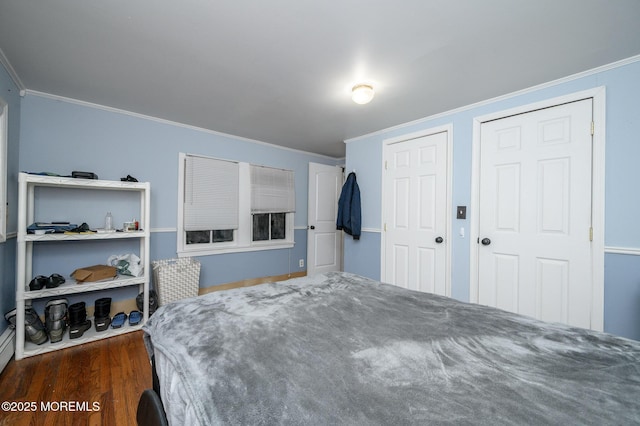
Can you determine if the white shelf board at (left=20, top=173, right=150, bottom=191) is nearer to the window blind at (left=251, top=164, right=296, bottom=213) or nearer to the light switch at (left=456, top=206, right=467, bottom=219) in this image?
the window blind at (left=251, top=164, right=296, bottom=213)

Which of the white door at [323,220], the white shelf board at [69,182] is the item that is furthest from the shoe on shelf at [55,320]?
the white door at [323,220]

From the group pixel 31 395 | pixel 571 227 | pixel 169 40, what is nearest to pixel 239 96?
pixel 169 40

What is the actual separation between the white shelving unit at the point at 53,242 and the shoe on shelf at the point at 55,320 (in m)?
0.06

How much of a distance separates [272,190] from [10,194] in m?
2.66

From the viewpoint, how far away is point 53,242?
96.7 inches

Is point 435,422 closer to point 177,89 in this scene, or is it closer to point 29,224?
point 177,89

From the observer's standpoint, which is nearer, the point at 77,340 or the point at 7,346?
the point at 7,346

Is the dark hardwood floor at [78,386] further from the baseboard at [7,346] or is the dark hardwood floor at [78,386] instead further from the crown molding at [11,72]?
the crown molding at [11,72]

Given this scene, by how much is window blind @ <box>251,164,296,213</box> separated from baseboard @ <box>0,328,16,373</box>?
8.25 feet

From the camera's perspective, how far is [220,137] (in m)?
3.55

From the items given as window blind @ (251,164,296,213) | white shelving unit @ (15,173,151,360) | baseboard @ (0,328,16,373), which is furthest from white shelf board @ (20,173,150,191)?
window blind @ (251,164,296,213)

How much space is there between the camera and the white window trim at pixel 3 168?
1909mm

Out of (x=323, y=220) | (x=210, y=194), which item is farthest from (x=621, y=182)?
(x=210, y=194)

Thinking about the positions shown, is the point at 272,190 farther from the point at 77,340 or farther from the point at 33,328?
Answer: the point at 33,328
